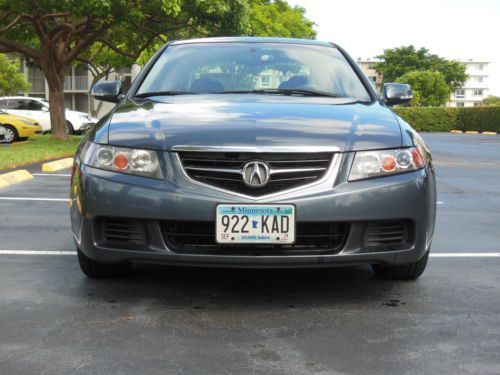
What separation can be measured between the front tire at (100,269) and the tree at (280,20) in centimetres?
2954

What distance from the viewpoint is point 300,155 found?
352 centimetres

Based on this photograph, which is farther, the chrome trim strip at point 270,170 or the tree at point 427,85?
the tree at point 427,85

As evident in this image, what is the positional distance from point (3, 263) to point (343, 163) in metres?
2.38

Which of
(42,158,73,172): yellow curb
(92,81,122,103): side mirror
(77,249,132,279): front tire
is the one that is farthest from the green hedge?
(77,249,132,279): front tire

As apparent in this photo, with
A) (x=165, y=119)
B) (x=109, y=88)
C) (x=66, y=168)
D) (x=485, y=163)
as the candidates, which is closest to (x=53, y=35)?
(x=66, y=168)

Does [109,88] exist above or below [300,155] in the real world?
above

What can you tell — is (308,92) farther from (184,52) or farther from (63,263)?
(63,263)

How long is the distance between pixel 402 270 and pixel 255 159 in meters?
1.23

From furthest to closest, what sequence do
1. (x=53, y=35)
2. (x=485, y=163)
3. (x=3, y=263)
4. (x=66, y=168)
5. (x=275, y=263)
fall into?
(x=53, y=35) < (x=485, y=163) < (x=66, y=168) < (x=3, y=263) < (x=275, y=263)

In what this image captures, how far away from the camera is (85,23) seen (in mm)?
20062

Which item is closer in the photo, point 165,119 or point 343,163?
point 343,163

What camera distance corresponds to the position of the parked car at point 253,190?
3.42 m

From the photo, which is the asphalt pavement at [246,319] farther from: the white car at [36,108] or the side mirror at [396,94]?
the white car at [36,108]

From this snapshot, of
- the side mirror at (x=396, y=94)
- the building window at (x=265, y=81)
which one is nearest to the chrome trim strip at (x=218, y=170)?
the building window at (x=265, y=81)
